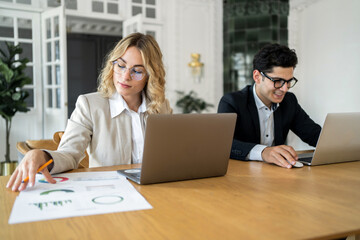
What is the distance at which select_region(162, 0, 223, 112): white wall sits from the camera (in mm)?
6270

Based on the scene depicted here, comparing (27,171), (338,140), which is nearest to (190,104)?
(338,140)

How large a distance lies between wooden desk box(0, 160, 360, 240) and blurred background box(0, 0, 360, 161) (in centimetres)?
435

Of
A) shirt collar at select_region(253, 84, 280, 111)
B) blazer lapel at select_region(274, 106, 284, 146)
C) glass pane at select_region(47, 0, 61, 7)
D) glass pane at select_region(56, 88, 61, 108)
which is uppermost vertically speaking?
glass pane at select_region(47, 0, 61, 7)

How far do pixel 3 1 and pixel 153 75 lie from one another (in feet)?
14.1

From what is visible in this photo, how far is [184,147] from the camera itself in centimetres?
124

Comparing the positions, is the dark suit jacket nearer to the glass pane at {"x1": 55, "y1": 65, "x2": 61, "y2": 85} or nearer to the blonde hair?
the blonde hair

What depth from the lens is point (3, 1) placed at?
5.02 metres

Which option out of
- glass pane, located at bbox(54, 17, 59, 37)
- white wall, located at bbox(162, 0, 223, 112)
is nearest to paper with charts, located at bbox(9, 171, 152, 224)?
glass pane, located at bbox(54, 17, 59, 37)

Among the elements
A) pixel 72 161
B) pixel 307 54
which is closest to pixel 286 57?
pixel 72 161

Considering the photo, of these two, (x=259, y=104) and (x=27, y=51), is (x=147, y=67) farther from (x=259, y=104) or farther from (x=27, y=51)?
(x=27, y=51)

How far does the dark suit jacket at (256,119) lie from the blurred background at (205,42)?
3.51m

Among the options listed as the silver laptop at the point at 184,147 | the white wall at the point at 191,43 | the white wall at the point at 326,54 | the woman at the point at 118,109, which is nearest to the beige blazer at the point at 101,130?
the woman at the point at 118,109

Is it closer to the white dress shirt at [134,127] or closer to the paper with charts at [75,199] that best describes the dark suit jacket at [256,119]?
the white dress shirt at [134,127]

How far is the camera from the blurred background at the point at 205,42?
524cm
